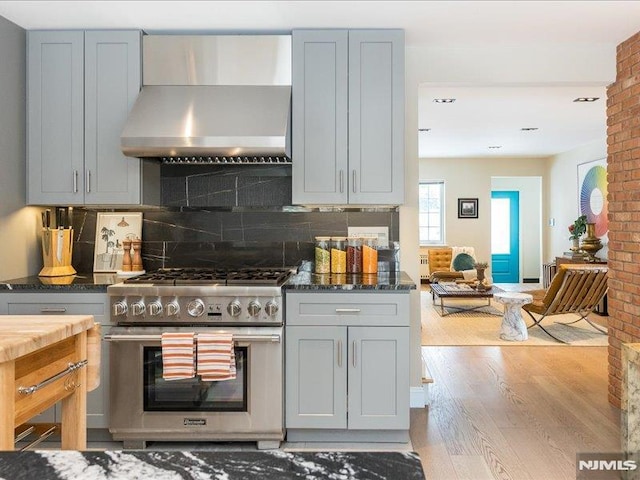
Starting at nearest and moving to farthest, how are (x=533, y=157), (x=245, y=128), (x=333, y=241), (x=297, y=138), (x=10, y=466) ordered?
(x=10, y=466) < (x=245, y=128) < (x=297, y=138) < (x=333, y=241) < (x=533, y=157)

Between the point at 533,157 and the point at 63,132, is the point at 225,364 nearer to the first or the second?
the point at 63,132

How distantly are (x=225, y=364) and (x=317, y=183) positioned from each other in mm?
1187

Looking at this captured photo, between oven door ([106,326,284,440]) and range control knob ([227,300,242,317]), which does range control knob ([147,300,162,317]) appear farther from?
range control knob ([227,300,242,317])

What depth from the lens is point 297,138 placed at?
3215mm

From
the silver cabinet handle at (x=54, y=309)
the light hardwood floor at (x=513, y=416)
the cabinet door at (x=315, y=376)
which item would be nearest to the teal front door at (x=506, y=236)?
the light hardwood floor at (x=513, y=416)

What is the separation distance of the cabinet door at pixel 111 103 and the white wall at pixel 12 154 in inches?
14.8

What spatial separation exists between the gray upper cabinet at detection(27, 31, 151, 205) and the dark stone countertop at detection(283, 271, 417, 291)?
1113 millimetres

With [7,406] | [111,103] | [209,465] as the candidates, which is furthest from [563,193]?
[209,465]

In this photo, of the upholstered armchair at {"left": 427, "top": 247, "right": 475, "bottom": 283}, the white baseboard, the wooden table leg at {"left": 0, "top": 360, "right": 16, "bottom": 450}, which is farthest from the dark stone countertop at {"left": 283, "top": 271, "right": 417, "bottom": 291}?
the upholstered armchair at {"left": 427, "top": 247, "right": 475, "bottom": 283}

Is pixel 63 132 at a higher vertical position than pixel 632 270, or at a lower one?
higher

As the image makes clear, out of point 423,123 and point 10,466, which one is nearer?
point 10,466

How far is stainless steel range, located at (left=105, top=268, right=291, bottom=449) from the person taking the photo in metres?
2.85

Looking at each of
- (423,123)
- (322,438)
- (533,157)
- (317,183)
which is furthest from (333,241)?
(533,157)

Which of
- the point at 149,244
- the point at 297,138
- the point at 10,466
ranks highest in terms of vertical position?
the point at 297,138
